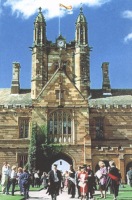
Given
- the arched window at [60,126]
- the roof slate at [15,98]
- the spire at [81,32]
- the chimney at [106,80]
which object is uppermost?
the spire at [81,32]

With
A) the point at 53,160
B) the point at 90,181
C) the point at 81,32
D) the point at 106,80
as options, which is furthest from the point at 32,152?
the point at 90,181

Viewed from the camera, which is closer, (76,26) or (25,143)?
(25,143)

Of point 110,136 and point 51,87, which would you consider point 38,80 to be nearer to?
point 51,87

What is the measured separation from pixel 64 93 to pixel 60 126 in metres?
3.58

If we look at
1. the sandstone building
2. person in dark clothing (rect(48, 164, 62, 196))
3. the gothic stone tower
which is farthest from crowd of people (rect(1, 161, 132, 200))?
the gothic stone tower

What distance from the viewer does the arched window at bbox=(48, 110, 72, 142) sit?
4134cm

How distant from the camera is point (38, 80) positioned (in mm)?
47281

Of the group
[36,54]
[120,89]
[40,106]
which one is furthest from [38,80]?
[120,89]

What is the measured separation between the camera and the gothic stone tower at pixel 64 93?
41.1 m

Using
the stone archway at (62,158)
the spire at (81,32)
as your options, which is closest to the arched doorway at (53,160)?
the stone archway at (62,158)

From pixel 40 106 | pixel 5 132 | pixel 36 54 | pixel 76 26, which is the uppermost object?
pixel 76 26

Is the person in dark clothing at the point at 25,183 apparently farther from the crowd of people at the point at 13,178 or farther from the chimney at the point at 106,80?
the chimney at the point at 106,80

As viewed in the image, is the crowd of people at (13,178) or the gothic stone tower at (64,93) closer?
the crowd of people at (13,178)

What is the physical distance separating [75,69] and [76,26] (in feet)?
17.6
